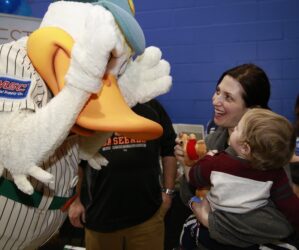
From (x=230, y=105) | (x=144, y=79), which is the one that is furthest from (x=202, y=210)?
(x=144, y=79)

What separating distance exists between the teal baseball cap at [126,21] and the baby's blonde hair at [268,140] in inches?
21.6

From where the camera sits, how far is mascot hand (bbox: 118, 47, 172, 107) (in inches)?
36.7

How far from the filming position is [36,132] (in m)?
0.70

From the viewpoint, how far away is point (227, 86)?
1.61 meters

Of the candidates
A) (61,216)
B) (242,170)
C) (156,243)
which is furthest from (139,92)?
(156,243)

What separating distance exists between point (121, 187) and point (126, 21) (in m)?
1.17

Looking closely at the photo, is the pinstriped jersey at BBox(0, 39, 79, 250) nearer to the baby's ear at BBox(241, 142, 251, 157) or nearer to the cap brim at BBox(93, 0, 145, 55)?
the cap brim at BBox(93, 0, 145, 55)

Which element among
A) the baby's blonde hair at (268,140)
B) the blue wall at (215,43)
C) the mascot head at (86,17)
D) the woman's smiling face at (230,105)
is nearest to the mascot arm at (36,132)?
the mascot head at (86,17)

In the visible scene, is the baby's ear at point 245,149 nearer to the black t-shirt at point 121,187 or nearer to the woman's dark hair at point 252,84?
the woman's dark hair at point 252,84

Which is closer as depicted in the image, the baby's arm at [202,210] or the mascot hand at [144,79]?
the mascot hand at [144,79]

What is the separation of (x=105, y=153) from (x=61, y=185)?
2.90ft

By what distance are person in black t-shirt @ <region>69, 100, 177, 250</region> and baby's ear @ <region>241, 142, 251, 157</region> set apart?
0.72m

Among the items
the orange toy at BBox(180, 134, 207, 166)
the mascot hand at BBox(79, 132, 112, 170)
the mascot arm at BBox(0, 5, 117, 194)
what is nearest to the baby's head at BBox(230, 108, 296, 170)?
the orange toy at BBox(180, 134, 207, 166)

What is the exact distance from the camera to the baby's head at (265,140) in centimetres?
118
